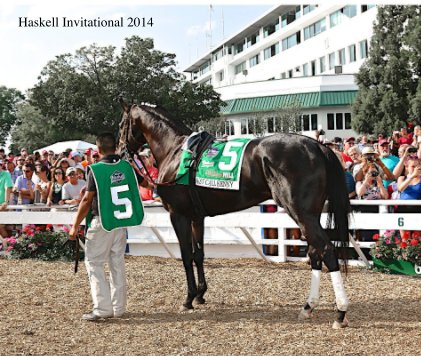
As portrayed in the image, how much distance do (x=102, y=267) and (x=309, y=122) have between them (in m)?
45.4

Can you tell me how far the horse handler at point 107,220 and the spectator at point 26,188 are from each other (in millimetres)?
6166

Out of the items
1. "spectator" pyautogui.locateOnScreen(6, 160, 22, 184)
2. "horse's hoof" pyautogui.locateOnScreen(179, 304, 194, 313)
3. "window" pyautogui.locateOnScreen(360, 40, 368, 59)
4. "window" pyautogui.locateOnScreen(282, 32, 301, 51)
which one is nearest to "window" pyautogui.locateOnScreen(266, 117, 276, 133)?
"window" pyautogui.locateOnScreen(360, 40, 368, 59)

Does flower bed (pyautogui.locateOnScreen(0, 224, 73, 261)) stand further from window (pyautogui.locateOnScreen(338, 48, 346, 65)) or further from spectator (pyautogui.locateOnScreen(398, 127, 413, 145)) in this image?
window (pyautogui.locateOnScreen(338, 48, 346, 65))

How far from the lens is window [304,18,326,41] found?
51.9 meters

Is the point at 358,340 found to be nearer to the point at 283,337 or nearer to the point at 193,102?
the point at 283,337

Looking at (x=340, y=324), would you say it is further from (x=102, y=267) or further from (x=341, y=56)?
(x=341, y=56)

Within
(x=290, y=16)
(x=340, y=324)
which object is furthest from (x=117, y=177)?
(x=290, y=16)

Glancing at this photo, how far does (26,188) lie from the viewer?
39.1ft

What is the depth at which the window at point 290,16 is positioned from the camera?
57.3 meters

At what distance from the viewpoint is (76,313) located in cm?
635

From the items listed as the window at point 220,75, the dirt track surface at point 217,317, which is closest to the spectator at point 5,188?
the dirt track surface at point 217,317

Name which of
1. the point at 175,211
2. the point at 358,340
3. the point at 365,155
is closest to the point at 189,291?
the point at 175,211

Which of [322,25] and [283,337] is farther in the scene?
[322,25]

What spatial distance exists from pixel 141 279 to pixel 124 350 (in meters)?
3.08
